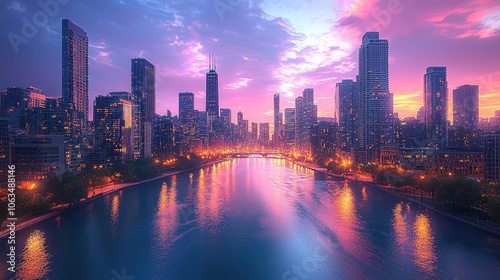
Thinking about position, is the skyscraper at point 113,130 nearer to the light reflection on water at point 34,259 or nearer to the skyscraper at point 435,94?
the light reflection on water at point 34,259

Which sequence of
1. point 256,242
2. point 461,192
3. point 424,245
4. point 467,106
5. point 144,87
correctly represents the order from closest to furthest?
point 424,245, point 256,242, point 461,192, point 467,106, point 144,87

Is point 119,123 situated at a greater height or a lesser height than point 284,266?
greater

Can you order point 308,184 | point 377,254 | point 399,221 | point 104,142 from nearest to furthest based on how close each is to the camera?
point 377,254
point 399,221
point 308,184
point 104,142

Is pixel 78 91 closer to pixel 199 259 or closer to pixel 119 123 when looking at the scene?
pixel 119 123

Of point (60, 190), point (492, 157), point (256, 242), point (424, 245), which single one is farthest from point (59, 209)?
point (492, 157)

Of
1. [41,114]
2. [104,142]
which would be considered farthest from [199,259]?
[41,114]

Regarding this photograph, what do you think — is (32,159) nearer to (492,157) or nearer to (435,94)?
(492,157)

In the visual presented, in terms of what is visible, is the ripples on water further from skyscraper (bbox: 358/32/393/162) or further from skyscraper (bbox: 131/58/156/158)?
skyscraper (bbox: 131/58/156/158)
